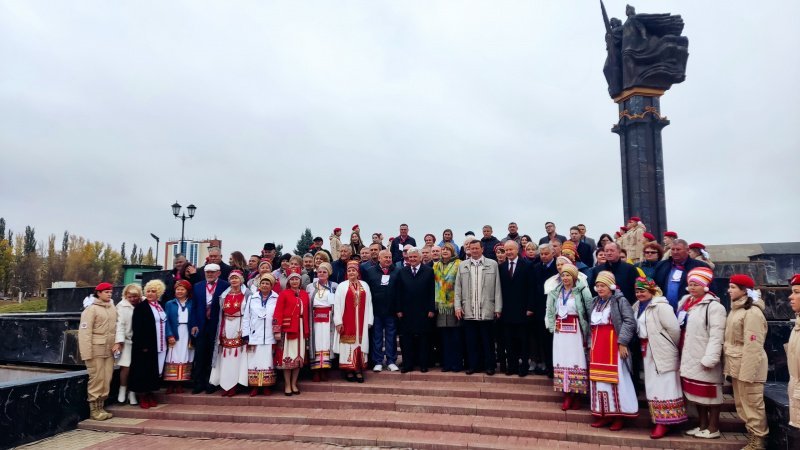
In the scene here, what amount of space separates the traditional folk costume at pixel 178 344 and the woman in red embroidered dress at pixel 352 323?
2.13 metres

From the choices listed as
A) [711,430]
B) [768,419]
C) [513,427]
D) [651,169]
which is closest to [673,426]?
[711,430]

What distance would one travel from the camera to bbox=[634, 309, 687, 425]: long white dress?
5125 millimetres

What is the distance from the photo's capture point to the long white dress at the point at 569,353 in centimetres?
579

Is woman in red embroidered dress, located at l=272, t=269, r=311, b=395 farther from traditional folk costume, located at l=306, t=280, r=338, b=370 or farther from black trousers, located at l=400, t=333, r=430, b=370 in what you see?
black trousers, located at l=400, t=333, r=430, b=370

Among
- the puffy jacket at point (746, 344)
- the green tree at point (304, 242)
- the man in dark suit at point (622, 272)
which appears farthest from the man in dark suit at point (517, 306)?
the green tree at point (304, 242)

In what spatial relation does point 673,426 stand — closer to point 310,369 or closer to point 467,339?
point 467,339

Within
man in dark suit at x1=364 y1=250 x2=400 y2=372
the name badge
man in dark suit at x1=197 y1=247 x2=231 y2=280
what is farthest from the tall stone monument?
man in dark suit at x1=197 y1=247 x2=231 y2=280

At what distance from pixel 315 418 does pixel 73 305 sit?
1020 centimetres

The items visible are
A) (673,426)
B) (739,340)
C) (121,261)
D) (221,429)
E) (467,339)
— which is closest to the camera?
(739,340)

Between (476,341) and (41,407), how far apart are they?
222 inches

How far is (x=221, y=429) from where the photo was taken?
19.9ft

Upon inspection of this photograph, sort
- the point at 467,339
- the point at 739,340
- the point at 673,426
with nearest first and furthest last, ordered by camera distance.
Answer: the point at 739,340 → the point at 673,426 → the point at 467,339

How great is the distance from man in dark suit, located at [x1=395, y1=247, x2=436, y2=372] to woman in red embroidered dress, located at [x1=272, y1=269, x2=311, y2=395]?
1.45 metres

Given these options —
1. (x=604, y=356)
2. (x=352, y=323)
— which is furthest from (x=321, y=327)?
(x=604, y=356)
